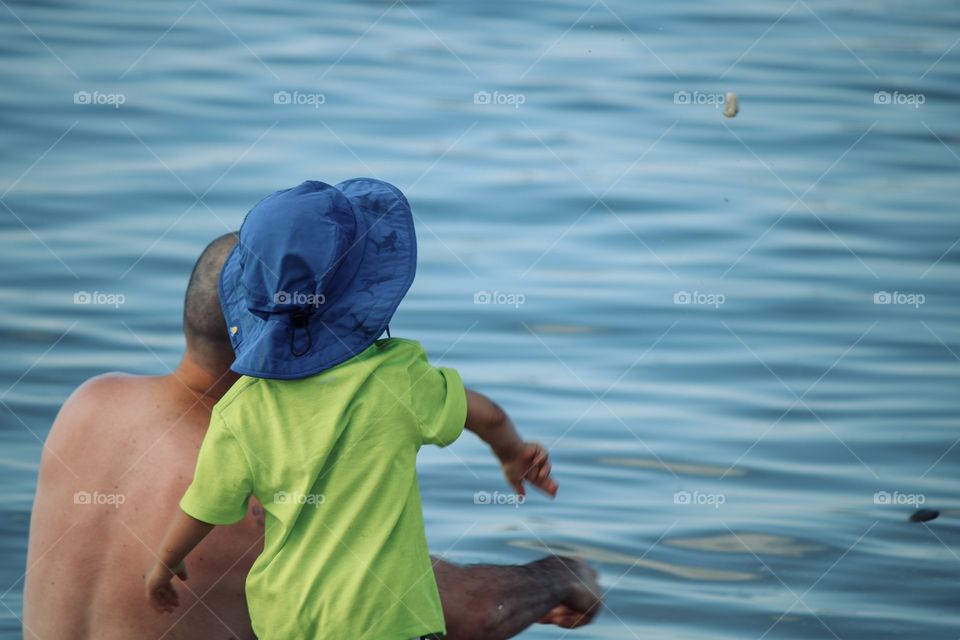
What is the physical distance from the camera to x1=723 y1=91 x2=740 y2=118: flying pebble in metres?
8.23

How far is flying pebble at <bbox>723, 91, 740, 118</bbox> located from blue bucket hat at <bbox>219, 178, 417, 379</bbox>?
5.52 meters

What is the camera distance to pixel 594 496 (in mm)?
5047

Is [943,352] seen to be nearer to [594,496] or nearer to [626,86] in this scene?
[594,496]

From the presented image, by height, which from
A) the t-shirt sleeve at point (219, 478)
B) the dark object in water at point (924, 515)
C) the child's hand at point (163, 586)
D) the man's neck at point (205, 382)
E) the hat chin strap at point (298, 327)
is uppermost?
the hat chin strap at point (298, 327)

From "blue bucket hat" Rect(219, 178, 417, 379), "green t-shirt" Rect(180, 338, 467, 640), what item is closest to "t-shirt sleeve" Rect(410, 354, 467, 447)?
"green t-shirt" Rect(180, 338, 467, 640)

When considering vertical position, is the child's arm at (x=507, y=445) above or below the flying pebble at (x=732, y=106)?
below

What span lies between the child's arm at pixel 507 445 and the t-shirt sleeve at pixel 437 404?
53 mm

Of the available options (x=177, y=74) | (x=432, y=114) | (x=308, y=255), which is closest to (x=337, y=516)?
(x=308, y=255)

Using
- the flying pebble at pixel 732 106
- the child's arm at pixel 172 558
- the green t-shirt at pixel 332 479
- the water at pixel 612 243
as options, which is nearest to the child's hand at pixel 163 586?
the child's arm at pixel 172 558

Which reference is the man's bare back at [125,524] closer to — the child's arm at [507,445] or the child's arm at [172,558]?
the child's arm at [172,558]

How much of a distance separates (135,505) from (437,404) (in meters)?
0.70

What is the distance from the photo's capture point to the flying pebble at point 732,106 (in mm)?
8227

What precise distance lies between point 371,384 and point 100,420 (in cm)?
68

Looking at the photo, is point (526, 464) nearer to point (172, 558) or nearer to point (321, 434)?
point (321, 434)
